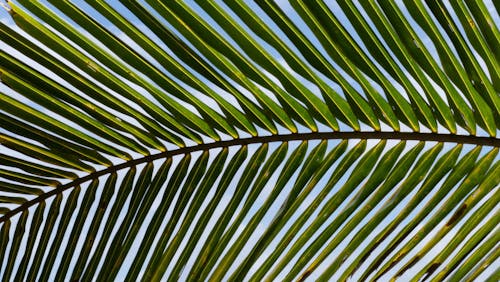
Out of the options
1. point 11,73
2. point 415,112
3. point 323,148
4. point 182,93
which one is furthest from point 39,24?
point 415,112

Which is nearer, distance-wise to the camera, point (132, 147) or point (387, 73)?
point (387, 73)

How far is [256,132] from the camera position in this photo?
1821mm

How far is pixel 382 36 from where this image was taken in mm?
1458

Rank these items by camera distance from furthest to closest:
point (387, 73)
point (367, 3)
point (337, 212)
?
point (337, 212)
point (387, 73)
point (367, 3)

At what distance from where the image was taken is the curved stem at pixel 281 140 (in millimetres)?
1582

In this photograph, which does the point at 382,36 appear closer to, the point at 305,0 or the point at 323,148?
the point at 305,0

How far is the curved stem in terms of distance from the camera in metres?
1.58

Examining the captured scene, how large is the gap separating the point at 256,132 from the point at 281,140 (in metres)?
0.07

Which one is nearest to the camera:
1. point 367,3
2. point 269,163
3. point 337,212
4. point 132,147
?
point 367,3

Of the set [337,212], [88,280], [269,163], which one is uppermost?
[269,163]

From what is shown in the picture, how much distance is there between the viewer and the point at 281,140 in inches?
71.3

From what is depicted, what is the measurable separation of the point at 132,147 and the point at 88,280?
1.23ft

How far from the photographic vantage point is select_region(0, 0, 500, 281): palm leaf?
1.47m

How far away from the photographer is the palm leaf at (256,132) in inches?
58.0
